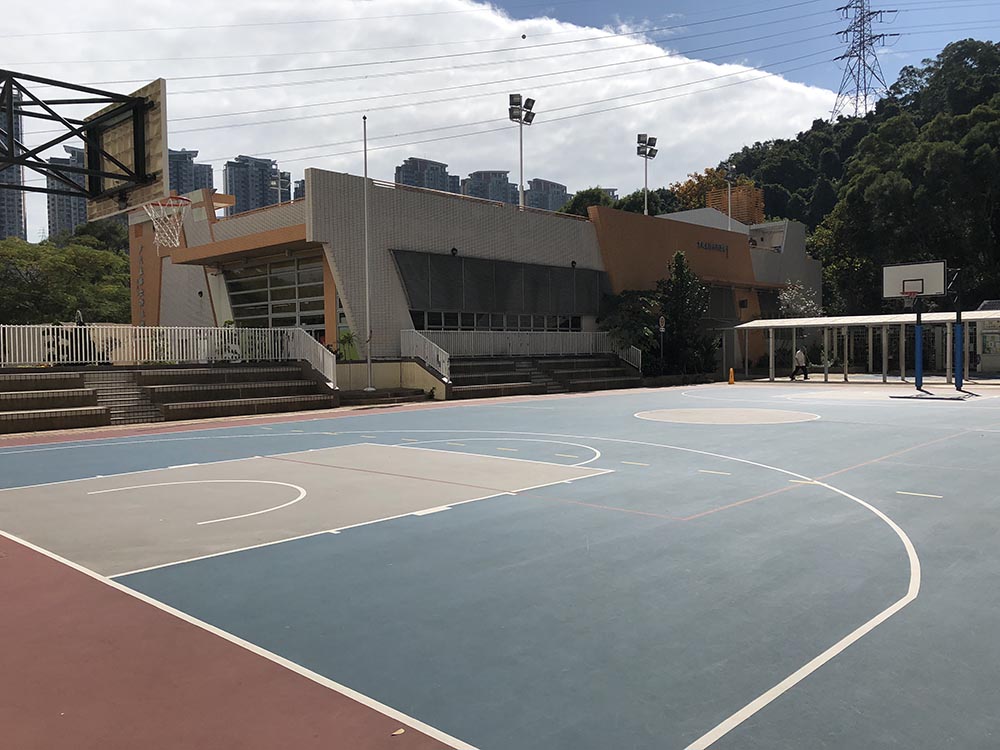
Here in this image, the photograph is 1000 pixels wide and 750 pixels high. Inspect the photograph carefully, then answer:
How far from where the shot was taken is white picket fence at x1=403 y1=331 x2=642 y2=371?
31750mm

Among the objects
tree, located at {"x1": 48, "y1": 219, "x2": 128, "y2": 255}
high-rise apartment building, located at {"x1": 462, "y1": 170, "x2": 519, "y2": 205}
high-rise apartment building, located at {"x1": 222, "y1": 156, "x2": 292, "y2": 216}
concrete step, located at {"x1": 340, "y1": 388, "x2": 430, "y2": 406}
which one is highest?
high-rise apartment building, located at {"x1": 462, "y1": 170, "x2": 519, "y2": 205}

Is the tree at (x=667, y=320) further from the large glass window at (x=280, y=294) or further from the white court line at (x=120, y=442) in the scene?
the white court line at (x=120, y=442)

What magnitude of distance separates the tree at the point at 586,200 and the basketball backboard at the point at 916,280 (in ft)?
140

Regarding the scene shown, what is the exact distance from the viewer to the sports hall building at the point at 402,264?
29.3 metres

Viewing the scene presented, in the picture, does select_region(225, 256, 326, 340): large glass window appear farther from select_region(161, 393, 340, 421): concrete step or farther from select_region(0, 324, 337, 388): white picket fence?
select_region(161, 393, 340, 421): concrete step

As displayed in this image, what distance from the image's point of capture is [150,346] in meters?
24.1

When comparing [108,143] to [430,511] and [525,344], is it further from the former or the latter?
[525,344]

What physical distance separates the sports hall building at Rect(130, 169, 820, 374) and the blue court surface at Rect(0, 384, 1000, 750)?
16565 mm

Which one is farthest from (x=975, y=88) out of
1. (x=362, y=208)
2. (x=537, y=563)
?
(x=537, y=563)

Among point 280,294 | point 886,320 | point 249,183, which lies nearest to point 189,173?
point 249,183

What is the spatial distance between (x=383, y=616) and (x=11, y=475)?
9211mm

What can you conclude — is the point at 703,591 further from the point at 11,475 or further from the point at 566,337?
the point at 566,337

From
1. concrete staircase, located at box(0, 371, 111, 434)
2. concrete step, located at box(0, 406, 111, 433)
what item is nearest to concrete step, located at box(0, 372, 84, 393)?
concrete staircase, located at box(0, 371, 111, 434)

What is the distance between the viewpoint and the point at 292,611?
5.32m
